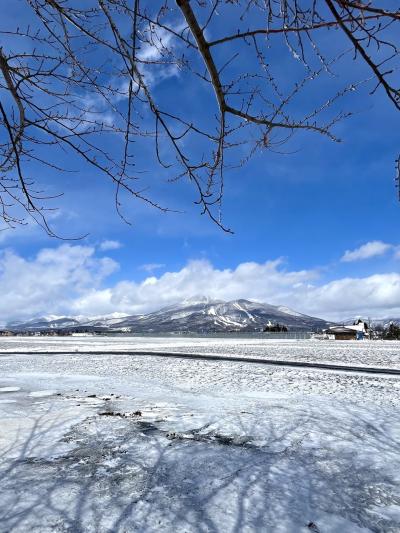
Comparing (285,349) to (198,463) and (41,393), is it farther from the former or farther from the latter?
(198,463)

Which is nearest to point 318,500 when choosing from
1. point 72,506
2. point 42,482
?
point 72,506

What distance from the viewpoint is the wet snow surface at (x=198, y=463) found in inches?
147

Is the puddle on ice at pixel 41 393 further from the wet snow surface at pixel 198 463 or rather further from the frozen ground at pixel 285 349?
the frozen ground at pixel 285 349

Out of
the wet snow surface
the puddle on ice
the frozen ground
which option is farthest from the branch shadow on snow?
the frozen ground

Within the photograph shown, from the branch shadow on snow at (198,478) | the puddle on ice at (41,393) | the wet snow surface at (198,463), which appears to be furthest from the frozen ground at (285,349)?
the branch shadow on snow at (198,478)

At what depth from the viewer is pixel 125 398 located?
936 centimetres

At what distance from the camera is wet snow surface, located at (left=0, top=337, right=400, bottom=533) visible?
373cm

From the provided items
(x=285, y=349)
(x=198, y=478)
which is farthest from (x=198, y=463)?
(x=285, y=349)

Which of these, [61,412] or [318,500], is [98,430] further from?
[318,500]

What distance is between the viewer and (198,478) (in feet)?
15.0

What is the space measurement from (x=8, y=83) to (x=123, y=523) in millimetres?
3486

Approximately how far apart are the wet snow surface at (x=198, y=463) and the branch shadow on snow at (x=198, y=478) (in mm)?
14

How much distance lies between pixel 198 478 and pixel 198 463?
45 cm

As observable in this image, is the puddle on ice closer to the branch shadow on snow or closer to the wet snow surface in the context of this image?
the wet snow surface
